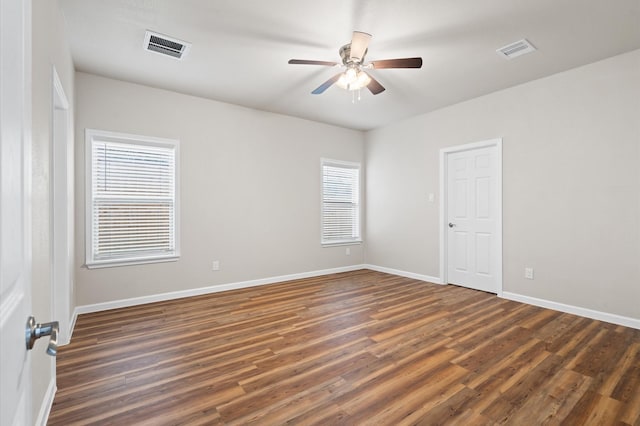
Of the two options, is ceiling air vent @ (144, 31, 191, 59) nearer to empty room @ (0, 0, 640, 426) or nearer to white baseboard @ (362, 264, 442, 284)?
empty room @ (0, 0, 640, 426)

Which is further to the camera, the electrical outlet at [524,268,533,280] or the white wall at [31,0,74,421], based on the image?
the electrical outlet at [524,268,533,280]

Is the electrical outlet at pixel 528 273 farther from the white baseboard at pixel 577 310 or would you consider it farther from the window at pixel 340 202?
the window at pixel 340 202

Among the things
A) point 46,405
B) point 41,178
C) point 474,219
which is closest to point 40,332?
point 41,178

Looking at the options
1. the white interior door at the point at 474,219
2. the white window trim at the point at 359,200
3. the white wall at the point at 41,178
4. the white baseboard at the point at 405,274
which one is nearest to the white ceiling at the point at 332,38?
the white wall at the point at 41,178

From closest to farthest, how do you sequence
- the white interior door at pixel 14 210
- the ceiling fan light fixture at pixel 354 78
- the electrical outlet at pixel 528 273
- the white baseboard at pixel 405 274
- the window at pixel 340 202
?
the white interior door at pixel 14 210, the ceiling fan light fixture at pixel 354 78, the electrical outlet at pixel 528 273, the white baseboard at pixel 405 274, the window at pixel 340 202

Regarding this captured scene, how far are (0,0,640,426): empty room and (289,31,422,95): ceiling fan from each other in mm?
23

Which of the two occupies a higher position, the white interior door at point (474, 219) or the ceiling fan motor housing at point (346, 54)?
the ceiling fan motor housing at point (346, 54)

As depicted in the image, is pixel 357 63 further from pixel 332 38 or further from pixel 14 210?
pixel 14 210

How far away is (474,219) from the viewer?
456 centimetres

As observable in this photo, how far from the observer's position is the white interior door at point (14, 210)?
0.51 m

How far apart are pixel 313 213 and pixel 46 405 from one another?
13.5 ft

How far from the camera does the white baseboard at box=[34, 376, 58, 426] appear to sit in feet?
5.38

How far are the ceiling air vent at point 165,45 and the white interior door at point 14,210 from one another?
255 centimetres

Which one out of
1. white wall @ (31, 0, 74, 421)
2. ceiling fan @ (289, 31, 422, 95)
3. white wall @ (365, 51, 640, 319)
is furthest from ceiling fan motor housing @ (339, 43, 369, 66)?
white wall @ (365, 51, 640, 319)
